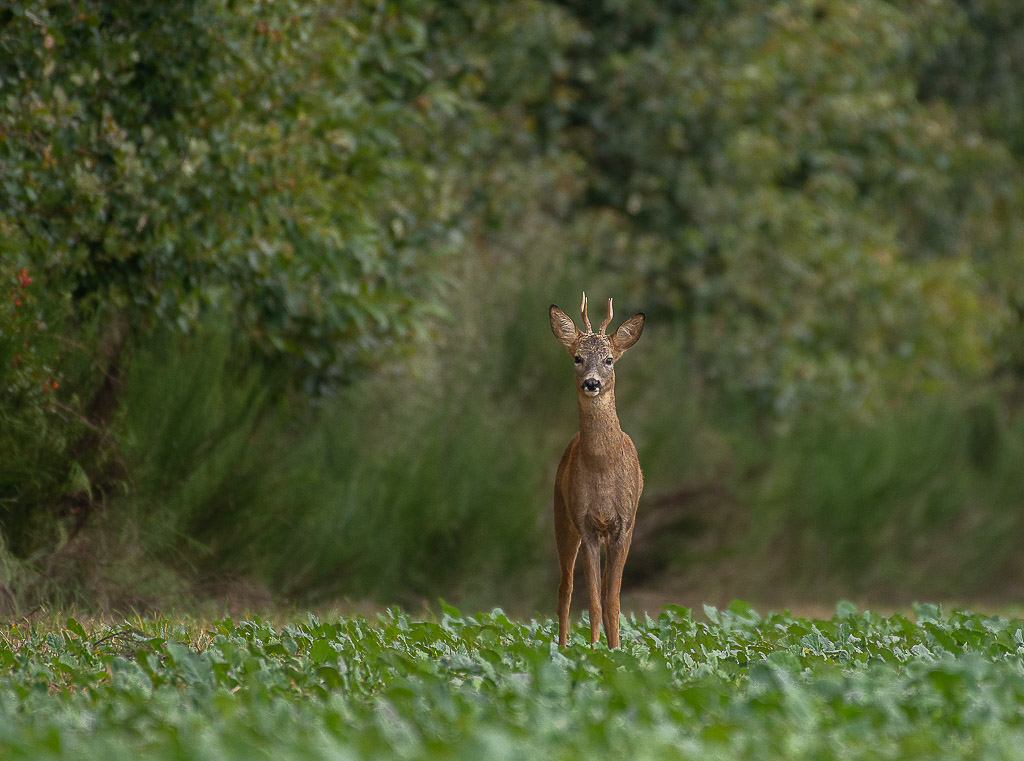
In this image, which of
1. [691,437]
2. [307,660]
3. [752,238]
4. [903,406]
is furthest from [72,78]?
[903,406]

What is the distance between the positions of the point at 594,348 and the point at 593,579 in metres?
0.85

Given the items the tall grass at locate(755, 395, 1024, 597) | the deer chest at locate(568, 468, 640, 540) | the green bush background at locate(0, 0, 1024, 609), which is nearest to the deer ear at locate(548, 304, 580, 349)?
the deer chest at locate(568, 468, 640, 540)

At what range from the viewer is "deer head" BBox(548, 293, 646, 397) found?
504 centimetres

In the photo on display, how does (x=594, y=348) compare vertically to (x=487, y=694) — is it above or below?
above

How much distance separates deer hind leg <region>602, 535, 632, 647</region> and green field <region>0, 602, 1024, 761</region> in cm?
14

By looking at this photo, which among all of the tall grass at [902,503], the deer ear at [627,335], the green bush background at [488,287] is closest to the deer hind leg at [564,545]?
the deer ear at [627,335]

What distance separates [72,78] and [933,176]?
12.1 meters

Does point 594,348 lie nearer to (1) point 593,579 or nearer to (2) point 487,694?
→ (1) point 593,579

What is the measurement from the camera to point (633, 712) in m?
4.09

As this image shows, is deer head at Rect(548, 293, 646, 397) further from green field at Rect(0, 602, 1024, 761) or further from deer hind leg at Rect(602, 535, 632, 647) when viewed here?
green field at Rect(0, 602, 1024, 761)

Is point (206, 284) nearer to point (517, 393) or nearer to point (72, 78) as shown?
point (72, 78)

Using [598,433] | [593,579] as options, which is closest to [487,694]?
[593,579]

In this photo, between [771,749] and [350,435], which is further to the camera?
[350,435]

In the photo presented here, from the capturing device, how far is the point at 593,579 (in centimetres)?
510
